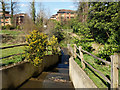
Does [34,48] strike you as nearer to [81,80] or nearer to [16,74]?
[16,74]

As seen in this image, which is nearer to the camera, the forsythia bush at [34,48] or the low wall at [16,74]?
the low wall at [16,74]

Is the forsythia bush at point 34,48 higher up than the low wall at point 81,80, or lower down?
higher up

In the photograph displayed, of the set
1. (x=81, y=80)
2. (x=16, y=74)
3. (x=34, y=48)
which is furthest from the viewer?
(x=34, y=48)

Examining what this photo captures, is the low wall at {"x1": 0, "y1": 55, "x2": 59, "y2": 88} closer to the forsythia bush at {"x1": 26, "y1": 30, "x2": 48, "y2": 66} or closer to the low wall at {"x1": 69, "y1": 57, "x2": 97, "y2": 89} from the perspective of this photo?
the forsythia bush at {"x1": 26, "y1": 30, "x2": 48, "y2": 66}

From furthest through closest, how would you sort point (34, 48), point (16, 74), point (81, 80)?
point (34, 48), point (16, 74), point (81, 80)

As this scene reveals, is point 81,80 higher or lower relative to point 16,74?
higher

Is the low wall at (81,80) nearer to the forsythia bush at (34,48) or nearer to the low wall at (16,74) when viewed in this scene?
the low wall at (16,74)

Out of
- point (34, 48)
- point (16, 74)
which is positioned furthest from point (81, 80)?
point (34, 48)

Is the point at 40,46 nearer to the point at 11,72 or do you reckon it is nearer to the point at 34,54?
the point at 34,54

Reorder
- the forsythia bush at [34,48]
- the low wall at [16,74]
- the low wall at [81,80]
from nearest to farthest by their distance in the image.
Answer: the low wall at [81,80] → the low wall at [16,74] → the forsythia bush at [34,48]

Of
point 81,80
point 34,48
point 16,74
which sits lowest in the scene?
point 16,74

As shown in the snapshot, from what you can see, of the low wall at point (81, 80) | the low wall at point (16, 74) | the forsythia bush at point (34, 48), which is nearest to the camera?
the low wall at point (81, 80)

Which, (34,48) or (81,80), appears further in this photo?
(34,48)

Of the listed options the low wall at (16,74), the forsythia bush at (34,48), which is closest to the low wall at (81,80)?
the low wall at (16,74)
